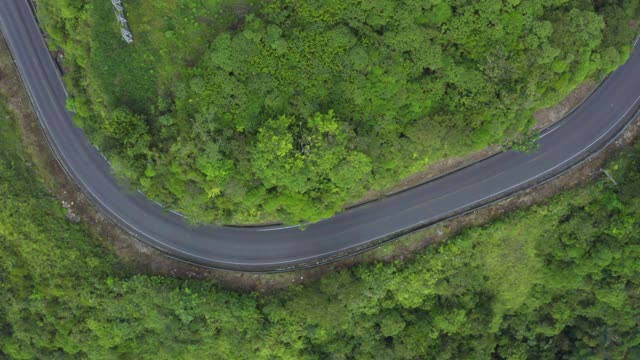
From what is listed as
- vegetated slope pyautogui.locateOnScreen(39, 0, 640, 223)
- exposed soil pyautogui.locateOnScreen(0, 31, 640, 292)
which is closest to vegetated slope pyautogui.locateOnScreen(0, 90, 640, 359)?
exposed soil pyautogui.locateOnScreen(0, 31, 640, 292)

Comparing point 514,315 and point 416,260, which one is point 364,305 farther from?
point 514,315

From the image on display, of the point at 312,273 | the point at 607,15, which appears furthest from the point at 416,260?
the point at 607,15

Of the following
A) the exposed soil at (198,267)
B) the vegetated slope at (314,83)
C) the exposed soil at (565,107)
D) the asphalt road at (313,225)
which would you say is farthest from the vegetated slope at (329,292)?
the vegetated slope at (314,83)

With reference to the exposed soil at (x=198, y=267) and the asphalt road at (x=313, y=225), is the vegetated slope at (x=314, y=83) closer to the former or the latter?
the asphalt road at (x=313, y=225)

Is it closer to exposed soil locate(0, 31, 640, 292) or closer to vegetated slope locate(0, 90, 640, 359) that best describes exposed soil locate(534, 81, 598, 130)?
exposed soil locate(0, 31, 640, 292)

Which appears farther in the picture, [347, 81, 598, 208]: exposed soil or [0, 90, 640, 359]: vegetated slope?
[0, 90, 640, 359]: vegetated slope

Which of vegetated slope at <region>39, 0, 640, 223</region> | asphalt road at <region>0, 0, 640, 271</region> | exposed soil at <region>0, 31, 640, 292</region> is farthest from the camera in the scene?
exposed soil at <region>0, 31, 640, 292</region>

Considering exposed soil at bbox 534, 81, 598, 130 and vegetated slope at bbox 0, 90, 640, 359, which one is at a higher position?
exposed soil at bbox 534, 81, 598, 130

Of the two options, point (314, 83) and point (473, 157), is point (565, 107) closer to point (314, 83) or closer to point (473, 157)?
point (473, 157)
